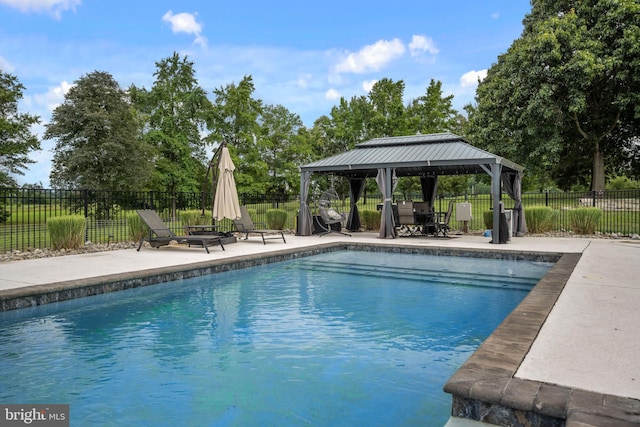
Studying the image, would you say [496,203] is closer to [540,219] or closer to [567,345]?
[540,219]

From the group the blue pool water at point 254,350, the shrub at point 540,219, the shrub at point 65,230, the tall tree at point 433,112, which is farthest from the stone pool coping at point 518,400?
the tall tree at point 433,112

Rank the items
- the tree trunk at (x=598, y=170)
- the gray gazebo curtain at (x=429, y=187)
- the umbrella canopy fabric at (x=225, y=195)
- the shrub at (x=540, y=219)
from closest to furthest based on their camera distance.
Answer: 1. the umbrella canopy fabric at (x=225, y=195)
2. the shrub at (x=540, y=219)
3. the gray gazebo curtain at (x=429, y=187)
4. the tree trunk at (x=598, y=170)

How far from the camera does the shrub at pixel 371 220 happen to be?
16.1 m

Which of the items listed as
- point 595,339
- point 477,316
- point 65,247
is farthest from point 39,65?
point 595,339

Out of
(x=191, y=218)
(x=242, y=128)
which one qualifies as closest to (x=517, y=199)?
(x=191, y=218)

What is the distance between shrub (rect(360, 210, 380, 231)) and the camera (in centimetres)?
1609

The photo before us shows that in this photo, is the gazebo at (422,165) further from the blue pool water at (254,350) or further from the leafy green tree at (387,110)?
the leafy green tree at (387,110)

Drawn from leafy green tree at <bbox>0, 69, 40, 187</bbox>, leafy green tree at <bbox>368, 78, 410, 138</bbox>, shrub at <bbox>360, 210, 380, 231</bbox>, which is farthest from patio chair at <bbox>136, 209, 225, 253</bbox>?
leafy green tree at <bbox>368, 78, 410, 138</bbox>

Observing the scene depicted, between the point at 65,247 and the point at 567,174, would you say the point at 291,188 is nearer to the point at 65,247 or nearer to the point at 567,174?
the point at 567,174

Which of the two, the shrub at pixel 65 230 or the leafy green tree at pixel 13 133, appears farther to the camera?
the leafy green tree at pixel 13 133

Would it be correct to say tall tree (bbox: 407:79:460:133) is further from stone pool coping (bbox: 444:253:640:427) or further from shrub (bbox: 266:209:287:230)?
stone pool coping (bbox: 444:253:640:427)

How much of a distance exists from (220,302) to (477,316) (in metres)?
3.25

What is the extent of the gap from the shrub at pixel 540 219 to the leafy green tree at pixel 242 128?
18821mm

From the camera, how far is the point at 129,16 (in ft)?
44.0
